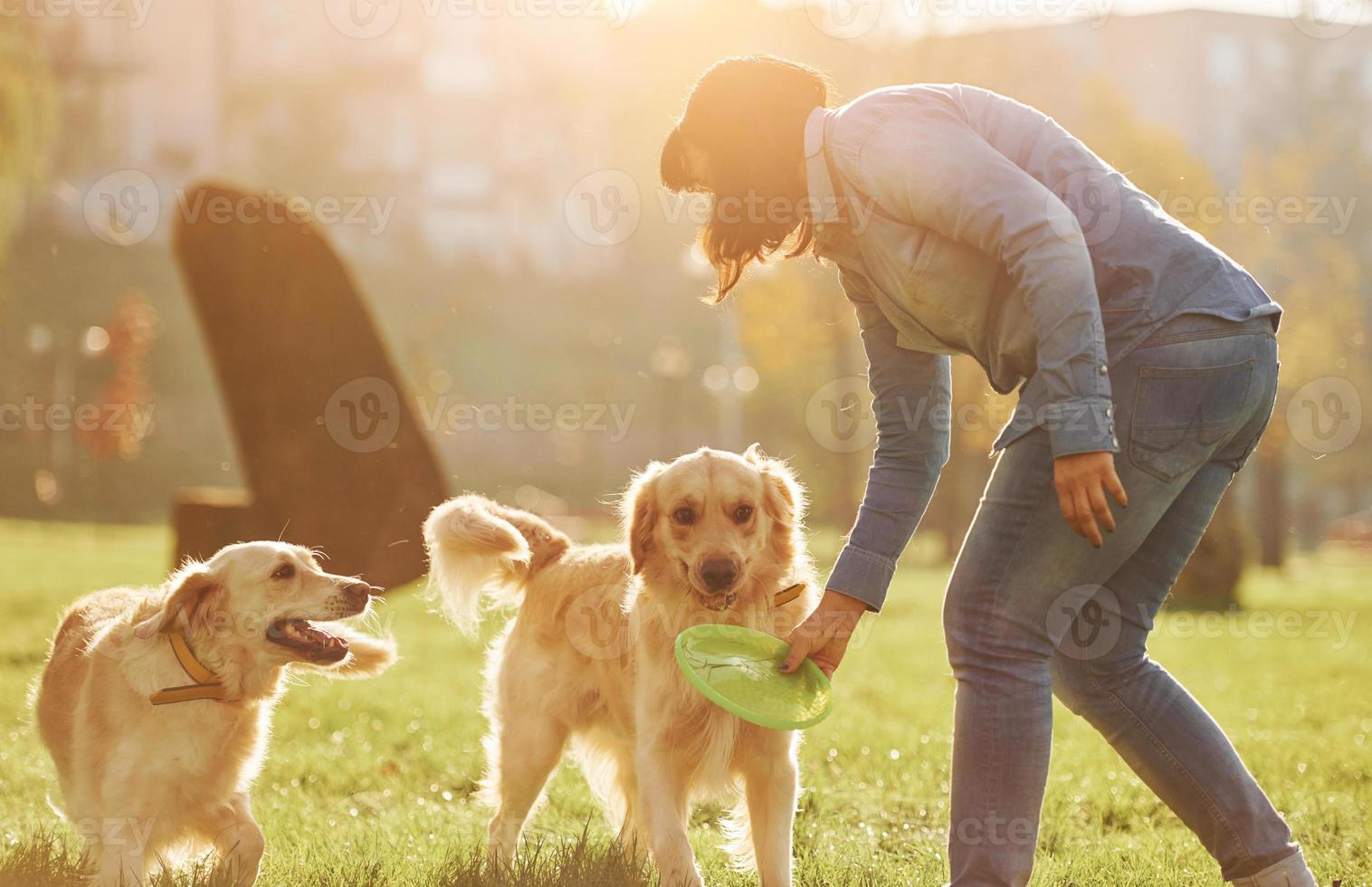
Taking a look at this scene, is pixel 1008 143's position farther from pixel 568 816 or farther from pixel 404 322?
pixel 404 322

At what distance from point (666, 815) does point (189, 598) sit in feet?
4.72

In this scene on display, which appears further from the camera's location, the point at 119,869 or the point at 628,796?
the point at 628,796

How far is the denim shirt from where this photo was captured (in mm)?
2281

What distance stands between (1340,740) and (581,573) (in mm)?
4043

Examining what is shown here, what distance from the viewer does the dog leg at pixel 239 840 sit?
3.35m

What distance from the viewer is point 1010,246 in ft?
7.55

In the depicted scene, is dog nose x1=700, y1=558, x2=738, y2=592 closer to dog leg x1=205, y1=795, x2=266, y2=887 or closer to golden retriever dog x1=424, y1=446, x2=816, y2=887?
golden retriever dog x1=424, y1=446, x2=816, y2=887
